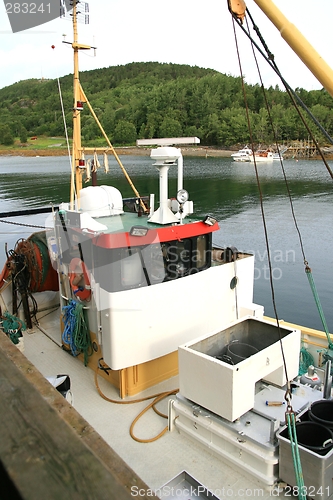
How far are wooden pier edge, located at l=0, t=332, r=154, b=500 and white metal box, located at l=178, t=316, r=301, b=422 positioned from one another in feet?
9.77

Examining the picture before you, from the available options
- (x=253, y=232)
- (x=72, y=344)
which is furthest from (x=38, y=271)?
(x=253, y=232)

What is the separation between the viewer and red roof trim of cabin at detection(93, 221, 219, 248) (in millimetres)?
5188

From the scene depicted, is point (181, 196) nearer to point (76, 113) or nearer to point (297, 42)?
point (297, 42)

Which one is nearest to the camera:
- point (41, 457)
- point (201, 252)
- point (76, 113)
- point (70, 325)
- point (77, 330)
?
point (41, 457)

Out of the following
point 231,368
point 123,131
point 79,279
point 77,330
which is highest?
point 123,131

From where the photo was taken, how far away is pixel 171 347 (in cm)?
587

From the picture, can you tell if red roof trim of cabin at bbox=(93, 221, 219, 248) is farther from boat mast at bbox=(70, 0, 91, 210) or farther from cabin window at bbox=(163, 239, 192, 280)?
boat mast at bbox=(70, 0, 91, 210)

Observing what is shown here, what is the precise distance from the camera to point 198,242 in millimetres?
5961

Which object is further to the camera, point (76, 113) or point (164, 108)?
point (164, 108)

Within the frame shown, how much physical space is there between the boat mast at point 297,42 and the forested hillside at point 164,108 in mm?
9689

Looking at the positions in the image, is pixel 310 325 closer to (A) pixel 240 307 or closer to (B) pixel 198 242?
(A) pixel 240 307

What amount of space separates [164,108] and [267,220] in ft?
108

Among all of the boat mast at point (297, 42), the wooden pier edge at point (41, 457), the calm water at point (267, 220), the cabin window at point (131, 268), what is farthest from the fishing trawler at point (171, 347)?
the calm water at point (267, 220)

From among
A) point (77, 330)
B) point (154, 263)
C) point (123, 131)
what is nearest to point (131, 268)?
point (154, 263)
